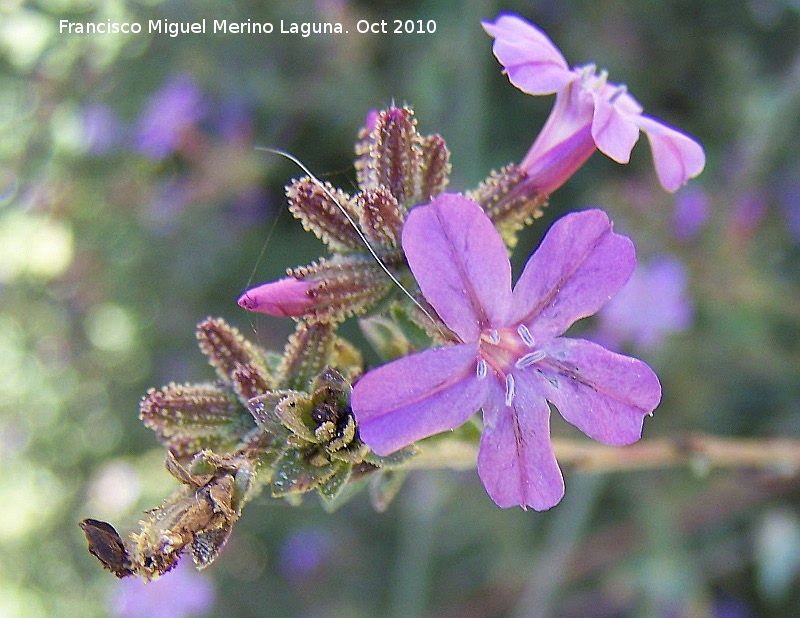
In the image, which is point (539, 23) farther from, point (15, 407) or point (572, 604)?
point (15, 407)

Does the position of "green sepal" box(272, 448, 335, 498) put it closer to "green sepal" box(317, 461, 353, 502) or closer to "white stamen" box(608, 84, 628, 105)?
"green sepal" box(317, 461, 353, 502)

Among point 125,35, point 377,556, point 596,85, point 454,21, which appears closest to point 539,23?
point 454,21

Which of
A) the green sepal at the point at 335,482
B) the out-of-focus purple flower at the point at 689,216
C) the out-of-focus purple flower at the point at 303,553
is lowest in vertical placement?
the out-of-focus purple flower at the point at 303,553

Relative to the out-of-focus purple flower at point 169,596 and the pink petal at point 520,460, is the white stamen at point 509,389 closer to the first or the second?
the pink petal at point 520,460

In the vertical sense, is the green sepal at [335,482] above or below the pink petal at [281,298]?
below

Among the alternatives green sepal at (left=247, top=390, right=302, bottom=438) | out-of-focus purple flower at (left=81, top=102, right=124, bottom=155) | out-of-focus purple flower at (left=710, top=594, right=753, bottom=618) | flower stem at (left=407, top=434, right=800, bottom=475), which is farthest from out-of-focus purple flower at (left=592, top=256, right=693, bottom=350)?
out-of-focus purple flower at (left=81, top=102, right=124, bottom=155)

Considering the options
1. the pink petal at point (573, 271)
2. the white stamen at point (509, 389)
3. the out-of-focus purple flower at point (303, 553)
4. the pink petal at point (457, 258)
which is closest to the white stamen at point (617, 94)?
the pink petal at point (573, 271)
